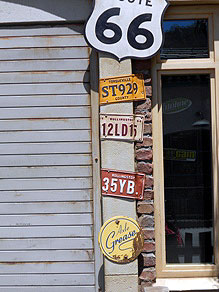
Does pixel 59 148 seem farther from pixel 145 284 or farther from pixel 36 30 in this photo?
pixel 145 284

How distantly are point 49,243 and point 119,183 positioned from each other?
0.87m

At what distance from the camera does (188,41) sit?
14.4 feet

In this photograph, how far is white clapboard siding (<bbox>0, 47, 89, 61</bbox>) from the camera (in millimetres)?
4398

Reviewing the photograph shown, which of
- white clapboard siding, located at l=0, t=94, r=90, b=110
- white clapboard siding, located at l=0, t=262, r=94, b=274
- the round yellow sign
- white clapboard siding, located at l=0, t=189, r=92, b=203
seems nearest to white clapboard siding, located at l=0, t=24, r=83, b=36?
white clapboard siding, located at l=0, t=94, r=90, b=110

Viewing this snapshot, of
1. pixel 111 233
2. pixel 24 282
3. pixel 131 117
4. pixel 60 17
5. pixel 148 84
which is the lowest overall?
pixel 24 282

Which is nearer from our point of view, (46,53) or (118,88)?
(118,88)

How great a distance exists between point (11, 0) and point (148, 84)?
57.4 inches

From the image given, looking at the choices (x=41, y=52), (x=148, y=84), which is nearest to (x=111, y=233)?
(x=148, y=84)

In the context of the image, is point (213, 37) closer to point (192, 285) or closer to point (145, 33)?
point (145, 33)

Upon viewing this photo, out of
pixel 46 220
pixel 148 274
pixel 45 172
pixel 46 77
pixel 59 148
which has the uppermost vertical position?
pixel 46 77

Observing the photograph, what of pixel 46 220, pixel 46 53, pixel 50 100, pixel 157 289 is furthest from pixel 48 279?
pixel 46 53

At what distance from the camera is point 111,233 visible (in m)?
4.20

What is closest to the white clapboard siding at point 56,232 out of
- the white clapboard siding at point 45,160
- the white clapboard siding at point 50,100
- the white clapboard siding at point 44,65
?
the white clapboard siding at point 45,160

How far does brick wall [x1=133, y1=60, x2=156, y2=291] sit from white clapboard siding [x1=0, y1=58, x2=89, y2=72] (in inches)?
20.4
